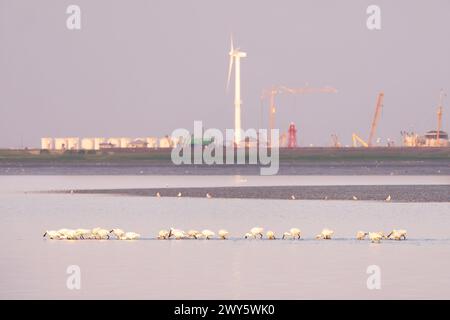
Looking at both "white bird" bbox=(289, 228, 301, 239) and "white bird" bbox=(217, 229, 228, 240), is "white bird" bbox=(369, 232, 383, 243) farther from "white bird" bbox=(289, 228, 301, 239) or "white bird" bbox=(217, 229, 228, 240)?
"white bird" bbox=(217, 229, 228, 240)

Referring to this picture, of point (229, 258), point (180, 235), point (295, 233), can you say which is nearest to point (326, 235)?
point (295, 233)

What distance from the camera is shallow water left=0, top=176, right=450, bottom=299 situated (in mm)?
33875

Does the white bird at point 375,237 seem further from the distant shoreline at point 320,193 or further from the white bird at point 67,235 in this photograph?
the distant shoreline at point 320,193

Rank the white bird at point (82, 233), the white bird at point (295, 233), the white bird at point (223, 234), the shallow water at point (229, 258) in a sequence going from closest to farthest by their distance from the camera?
→ the shallow water at point (229, 258) < the white bird at point (82, 233) < the white bird at point (223, 234) < the white bird at point (295, 233)

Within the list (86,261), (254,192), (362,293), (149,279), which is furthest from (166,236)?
(254,192)

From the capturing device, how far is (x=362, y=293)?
33.2m

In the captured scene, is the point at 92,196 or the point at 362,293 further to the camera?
the point at 92,196

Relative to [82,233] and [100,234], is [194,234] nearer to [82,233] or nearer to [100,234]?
[100,234]

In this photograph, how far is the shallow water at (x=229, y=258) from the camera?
33875mm

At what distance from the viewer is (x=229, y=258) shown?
4178 cm

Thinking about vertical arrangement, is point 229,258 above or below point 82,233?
above

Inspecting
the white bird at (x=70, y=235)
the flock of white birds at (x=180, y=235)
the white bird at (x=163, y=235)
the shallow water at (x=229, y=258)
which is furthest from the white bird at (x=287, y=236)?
the white bird at (x=70, y=235)
